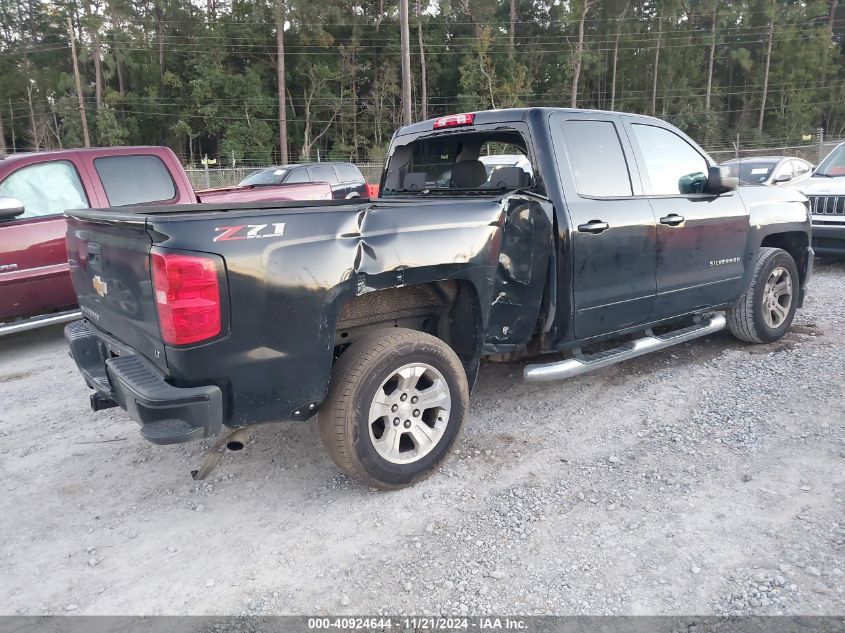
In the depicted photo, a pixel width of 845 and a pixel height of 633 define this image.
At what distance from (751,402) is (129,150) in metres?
6.56

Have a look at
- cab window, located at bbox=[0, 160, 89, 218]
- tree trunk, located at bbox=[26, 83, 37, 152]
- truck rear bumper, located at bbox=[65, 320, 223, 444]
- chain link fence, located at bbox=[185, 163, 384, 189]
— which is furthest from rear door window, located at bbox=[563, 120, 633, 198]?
tree trunk, located at bbox=[26, 83, 37, 152]

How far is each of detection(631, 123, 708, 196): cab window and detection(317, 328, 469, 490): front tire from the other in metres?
2.33

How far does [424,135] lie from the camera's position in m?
4.76

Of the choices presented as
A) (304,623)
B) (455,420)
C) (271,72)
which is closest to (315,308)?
(455,420)

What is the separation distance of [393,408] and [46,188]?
505cm

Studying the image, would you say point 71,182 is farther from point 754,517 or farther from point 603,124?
point 754,517

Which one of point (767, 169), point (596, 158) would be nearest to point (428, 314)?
point (596, 158)

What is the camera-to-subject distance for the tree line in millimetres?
44812

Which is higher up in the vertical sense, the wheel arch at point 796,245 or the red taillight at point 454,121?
the red taillight at point 454,121

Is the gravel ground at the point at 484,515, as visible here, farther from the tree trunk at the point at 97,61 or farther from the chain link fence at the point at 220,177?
the tree trunk at the point at 97,61

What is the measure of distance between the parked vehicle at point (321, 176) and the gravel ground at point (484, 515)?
9.64 metres

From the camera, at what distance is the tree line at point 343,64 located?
44.8 meters

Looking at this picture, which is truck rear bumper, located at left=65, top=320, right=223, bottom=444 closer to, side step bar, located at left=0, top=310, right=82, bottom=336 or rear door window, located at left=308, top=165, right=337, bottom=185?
side step bar, located at left=0, top=310, right=82, bottom=336

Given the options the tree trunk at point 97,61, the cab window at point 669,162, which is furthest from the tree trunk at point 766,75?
the cab window at point 669,162
